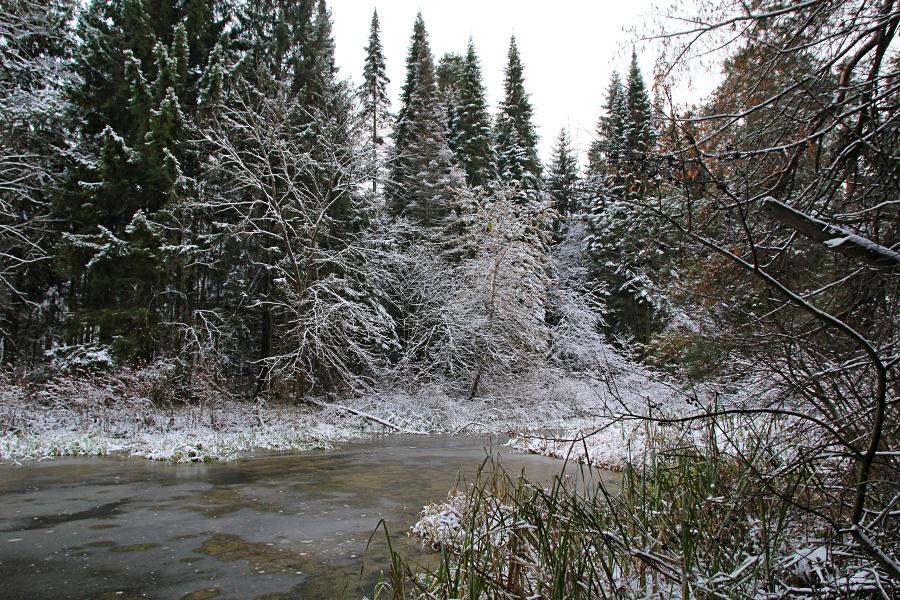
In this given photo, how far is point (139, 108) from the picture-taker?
1462 centimetres

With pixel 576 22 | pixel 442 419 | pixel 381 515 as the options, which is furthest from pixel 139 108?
pixel 576 22

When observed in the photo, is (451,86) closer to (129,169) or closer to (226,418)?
(129,169)

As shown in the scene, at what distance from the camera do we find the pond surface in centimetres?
392

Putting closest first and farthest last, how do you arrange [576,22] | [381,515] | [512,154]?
[576,22] → [381,515] → [512,154]

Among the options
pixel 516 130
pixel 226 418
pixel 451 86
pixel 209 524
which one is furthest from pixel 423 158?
pixel 209 524

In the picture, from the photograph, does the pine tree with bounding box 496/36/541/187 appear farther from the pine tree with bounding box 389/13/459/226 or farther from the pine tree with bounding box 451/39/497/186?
the pine tree with bounding box 389/13/459/226

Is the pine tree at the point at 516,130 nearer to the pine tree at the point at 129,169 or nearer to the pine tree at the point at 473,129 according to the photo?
the pine tree at the point at 473,129

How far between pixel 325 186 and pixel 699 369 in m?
14.8

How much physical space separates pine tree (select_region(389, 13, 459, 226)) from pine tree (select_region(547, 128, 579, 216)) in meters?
7.36

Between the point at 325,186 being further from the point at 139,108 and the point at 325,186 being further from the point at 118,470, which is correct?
the point at 118,470

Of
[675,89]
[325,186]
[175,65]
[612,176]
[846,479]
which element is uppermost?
[175,65]

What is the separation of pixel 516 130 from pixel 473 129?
270 centimetres

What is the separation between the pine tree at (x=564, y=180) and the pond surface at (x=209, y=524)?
1914 centimetres

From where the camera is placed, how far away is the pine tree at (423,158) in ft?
66.5
